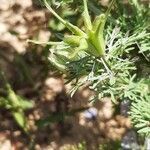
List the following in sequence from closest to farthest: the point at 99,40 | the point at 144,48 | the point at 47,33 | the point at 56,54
Answer: the point at 99,40, the point at 56,54, the point at 144,48, the point at 47,33

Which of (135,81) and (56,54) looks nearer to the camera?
(56,54)

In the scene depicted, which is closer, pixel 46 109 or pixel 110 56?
pixel 110 56

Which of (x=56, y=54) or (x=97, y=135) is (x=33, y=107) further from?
(x=56, y=54)

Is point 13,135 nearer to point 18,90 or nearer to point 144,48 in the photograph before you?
point 18,90

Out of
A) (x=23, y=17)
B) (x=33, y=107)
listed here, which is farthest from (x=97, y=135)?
(x=23, y=17)

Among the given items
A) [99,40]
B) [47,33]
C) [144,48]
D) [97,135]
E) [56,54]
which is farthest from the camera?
[47,33]

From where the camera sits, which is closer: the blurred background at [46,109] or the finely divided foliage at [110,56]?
the finely divided foliage at [110,56]

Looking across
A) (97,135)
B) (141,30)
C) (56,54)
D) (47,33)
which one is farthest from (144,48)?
(47,33)

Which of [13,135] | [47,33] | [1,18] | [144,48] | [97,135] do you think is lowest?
[97,135]

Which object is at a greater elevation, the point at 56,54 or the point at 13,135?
the point at 56,54

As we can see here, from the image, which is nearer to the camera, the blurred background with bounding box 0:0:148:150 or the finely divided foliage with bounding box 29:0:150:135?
the finely divided foliage with bounding box 29:0:150:135
